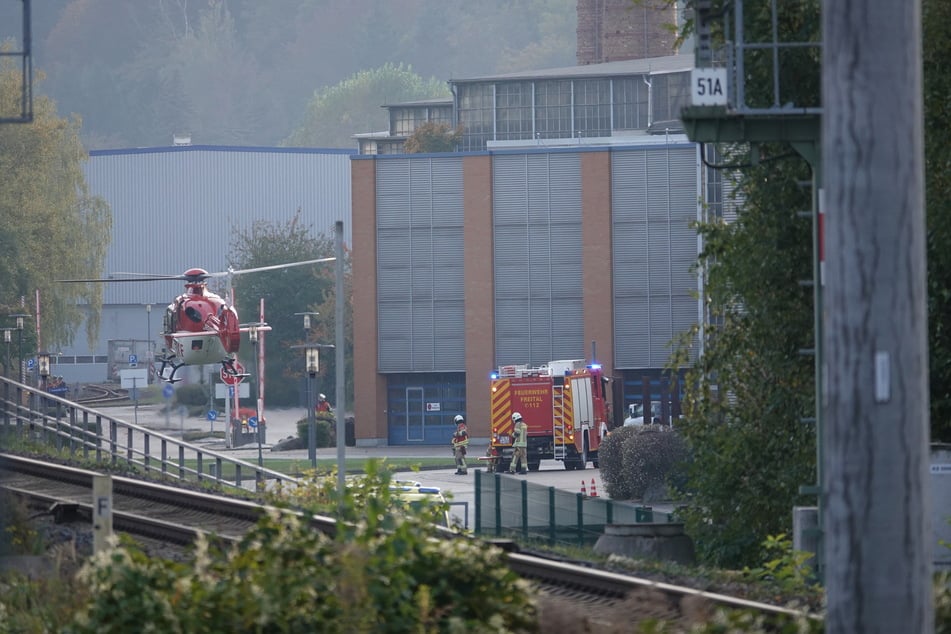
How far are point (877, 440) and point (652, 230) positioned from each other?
58076 millimetres

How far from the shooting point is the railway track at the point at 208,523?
9.76 metres

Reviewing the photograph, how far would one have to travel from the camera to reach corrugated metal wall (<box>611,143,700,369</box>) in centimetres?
6281

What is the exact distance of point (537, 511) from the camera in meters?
19.8

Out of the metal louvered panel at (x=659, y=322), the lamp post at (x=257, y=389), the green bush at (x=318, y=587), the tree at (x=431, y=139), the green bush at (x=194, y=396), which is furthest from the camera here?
the tree at (x=431, y=139)

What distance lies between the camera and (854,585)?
5.78 metres

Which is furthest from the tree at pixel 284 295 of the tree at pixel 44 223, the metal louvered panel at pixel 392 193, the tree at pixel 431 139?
the metal louvered panel at pixel 392 193

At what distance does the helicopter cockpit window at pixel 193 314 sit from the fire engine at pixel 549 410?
9.54 metres

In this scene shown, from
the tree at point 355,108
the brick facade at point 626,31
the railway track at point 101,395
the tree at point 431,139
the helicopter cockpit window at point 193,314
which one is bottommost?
the railway track at point 101,395

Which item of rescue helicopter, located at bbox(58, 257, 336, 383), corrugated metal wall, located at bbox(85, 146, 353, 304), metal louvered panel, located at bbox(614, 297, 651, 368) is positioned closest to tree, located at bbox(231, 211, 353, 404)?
corrugated metal wall, located at bbox(85, 146, 353, 304)

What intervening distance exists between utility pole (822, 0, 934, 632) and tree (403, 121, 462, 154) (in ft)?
261

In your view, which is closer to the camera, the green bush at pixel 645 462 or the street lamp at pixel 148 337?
the green bush at pixel 645 462

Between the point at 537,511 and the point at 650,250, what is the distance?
1748 inches

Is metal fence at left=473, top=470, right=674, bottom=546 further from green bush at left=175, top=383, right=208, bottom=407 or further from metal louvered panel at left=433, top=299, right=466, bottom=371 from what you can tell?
green bush at left=175, top=383, right=208, bottom=407

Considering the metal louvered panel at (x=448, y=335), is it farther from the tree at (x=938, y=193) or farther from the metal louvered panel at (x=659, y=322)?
the tree at (x=938, y=193)
